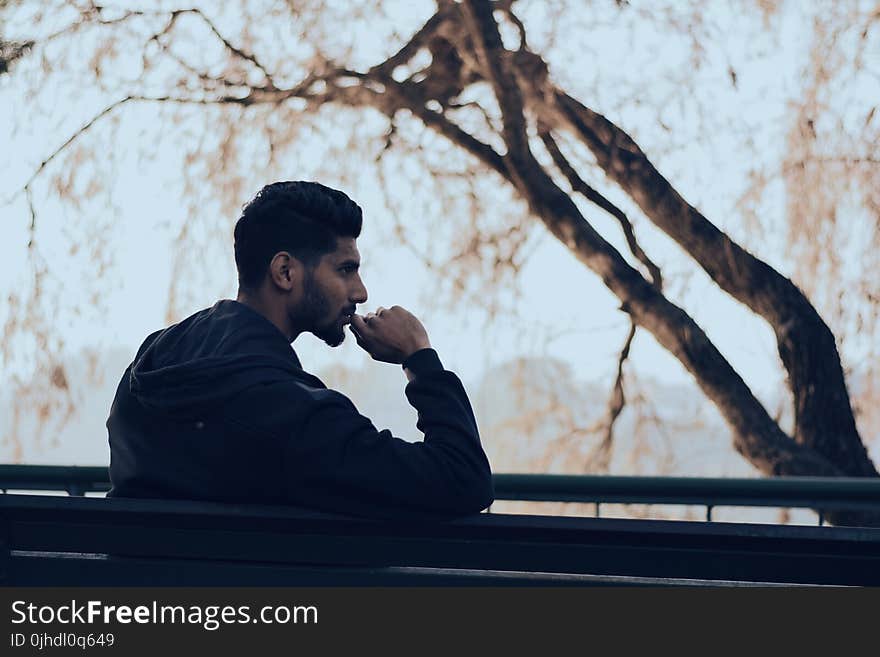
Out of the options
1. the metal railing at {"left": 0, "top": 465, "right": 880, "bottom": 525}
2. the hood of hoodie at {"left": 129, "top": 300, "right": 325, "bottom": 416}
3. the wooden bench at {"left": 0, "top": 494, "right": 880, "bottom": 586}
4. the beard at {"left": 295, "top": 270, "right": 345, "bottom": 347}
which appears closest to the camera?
the wooden bench at {"left": 0, "top": 494, "right": 880, "bottom": 586}

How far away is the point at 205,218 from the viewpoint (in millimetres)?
6949

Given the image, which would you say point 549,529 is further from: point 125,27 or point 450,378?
point 125,27

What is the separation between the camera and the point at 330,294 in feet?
6.49

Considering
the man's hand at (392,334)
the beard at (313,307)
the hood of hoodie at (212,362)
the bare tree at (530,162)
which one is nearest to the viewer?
the hood of hoodie at (212,362)

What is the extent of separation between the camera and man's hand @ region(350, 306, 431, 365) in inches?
73.4

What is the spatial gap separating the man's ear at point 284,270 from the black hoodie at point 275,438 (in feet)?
0.34

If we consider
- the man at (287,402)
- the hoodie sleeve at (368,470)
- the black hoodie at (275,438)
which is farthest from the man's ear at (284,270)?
the hoodie sleeve at (368,470)

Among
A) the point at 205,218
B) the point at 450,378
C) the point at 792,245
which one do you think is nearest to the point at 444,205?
the point at 205,218

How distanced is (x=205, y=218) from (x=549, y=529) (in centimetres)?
568

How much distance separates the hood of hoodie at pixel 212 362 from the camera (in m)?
1.69

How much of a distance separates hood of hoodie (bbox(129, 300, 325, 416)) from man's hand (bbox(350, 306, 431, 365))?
0.13 meters

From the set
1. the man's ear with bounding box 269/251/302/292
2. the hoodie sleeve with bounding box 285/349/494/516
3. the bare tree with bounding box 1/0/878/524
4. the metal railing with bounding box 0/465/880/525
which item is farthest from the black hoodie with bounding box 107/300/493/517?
the bare tree with bounding box 1/0/878/524

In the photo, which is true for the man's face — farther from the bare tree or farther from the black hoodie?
the bare tree

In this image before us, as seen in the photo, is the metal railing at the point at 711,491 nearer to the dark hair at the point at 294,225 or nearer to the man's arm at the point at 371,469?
the dark hair at the point at 294,225
